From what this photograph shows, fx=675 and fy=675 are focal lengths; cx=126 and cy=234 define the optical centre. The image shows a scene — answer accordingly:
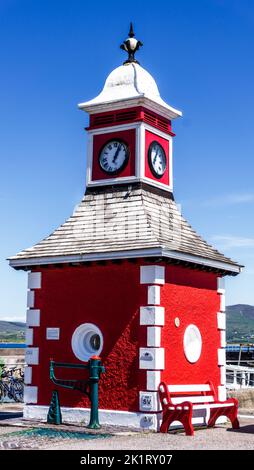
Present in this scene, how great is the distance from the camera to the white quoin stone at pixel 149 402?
46.0ft

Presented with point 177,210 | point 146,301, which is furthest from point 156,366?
point 177,210

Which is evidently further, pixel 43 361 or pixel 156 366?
pixel 43 361

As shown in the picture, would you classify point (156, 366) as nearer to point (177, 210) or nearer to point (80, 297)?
point (80, 297)

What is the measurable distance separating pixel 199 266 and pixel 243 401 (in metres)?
7.42

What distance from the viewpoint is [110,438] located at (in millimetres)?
12875

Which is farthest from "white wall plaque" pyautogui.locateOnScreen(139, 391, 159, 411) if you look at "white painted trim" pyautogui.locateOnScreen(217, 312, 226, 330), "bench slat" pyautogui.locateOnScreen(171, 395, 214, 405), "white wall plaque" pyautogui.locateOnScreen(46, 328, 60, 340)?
"white painted trim" pyautogui.locateOnScreen(217, 312, 226, 330)

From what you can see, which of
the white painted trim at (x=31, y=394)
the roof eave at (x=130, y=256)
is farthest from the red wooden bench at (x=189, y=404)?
the white painted trim at (x=31, y=394)

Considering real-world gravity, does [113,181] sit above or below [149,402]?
above

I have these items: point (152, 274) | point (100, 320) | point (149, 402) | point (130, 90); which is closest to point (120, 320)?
point (100, 320)

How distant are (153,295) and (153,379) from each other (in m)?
1.76

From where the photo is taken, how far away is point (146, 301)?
14.5 meters

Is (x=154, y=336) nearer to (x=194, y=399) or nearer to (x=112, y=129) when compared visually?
(x=194, y=399)

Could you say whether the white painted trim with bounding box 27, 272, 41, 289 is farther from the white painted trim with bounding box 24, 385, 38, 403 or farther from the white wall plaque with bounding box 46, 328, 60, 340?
the white painted trim with bounding box 24, 385, 38, 403

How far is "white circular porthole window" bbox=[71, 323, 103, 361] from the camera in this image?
15273 millimetres
